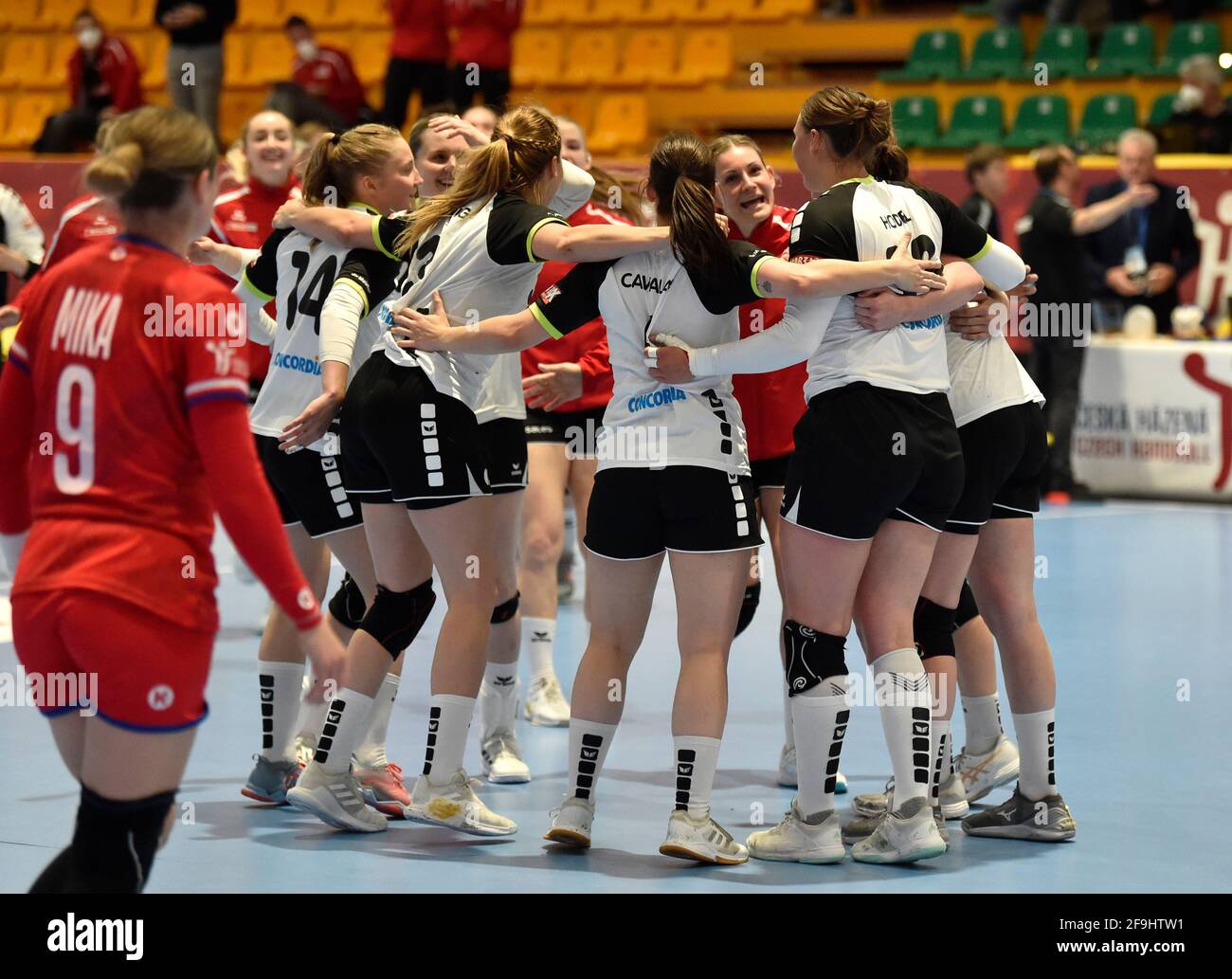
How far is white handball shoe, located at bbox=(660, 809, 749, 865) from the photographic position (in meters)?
4.50

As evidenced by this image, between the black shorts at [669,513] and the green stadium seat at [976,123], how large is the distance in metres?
11.5

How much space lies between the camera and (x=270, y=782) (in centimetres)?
523

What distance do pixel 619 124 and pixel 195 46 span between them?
4.10m

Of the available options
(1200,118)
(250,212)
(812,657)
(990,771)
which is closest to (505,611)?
(812,657)

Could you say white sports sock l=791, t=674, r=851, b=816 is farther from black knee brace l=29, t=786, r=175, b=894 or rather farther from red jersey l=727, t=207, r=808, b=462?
black knee brace l=29, t=786, r=175, b=894

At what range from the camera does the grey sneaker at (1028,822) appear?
15.9ft

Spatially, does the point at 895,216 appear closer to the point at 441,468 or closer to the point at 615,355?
the point at 615,355

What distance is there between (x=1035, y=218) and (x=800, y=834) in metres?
7.93

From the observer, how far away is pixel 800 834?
15.1 ft

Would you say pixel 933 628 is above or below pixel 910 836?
above

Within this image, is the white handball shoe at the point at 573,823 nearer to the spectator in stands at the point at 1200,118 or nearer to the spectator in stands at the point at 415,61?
the spectator in stands at the point at 1200,118

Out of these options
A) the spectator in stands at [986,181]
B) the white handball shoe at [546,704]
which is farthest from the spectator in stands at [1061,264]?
the white handball shoe at [546,704]

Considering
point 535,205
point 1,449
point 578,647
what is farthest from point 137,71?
point 1,449

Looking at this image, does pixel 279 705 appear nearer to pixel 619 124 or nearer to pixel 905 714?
pixel 905 714
